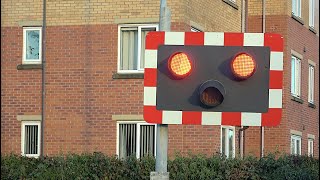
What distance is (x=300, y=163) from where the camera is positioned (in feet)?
54.9

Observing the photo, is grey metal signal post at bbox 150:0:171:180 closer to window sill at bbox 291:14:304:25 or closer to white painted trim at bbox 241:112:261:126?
white painted trim at bbox 241:112:261:126

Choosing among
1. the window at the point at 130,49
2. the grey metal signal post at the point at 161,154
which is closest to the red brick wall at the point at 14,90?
the window at the point at 130,49

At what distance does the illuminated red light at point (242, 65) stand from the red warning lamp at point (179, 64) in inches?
11.5

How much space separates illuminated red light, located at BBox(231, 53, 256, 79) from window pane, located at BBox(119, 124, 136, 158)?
15.9m

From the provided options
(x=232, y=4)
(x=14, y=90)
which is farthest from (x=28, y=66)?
(x=232, y=4)

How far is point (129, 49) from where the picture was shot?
838 inches

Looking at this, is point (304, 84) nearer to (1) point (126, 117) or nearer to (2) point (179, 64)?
(1) point (126, 117)

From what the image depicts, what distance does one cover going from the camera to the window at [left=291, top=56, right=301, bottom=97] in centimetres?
2759

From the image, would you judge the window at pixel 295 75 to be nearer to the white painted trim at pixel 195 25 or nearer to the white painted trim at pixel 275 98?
the white painted trim at pixel 195 25

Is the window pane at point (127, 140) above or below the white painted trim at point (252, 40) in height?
below

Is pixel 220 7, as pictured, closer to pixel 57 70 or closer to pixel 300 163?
pixel 57 70

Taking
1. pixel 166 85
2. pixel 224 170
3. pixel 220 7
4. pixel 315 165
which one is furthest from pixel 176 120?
pixel 220 7

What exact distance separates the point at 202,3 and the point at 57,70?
13.9 ft

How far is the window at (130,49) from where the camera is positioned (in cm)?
2105
